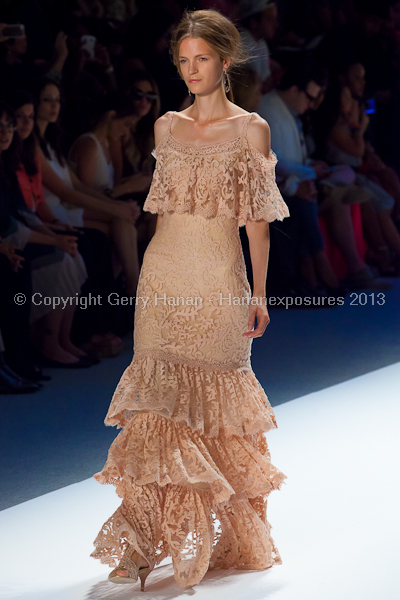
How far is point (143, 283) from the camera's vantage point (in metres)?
2.69

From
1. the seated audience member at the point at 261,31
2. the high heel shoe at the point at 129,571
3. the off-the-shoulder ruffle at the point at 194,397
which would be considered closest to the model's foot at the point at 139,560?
the high heel shoe at the point at 129,571

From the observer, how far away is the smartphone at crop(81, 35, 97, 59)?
19.4 ft

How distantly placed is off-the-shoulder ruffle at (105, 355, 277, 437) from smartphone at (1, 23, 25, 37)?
338 cm

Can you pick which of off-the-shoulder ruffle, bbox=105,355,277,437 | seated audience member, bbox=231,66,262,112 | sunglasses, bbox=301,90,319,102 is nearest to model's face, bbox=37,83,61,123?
seated audience member, bbox=231,66,262,112

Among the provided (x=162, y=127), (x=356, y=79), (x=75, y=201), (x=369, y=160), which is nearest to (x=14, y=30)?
(x=75, y=201)

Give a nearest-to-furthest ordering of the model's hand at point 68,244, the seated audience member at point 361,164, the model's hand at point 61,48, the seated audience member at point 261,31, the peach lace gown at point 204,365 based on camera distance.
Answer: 1. the peach lace gown at point 204,365
2. the model's hand at point 68,244
3. the model's hand at point 61,48
4. the seated audience member at point 261,31
5. the seated audience member at point 361,164

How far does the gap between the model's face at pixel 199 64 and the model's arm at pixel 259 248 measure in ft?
0.61

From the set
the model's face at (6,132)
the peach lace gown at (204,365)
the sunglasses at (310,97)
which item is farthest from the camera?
the sunglasses at (310,97)

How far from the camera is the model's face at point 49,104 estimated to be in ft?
18.1

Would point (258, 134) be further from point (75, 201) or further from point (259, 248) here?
point (75, 201)

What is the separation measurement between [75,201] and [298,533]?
3478 millimetres

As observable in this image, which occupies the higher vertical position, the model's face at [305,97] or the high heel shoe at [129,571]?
the model's face at [305,97]

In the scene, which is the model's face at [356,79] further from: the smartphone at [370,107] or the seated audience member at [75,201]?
the seated audience member at [75,201]
